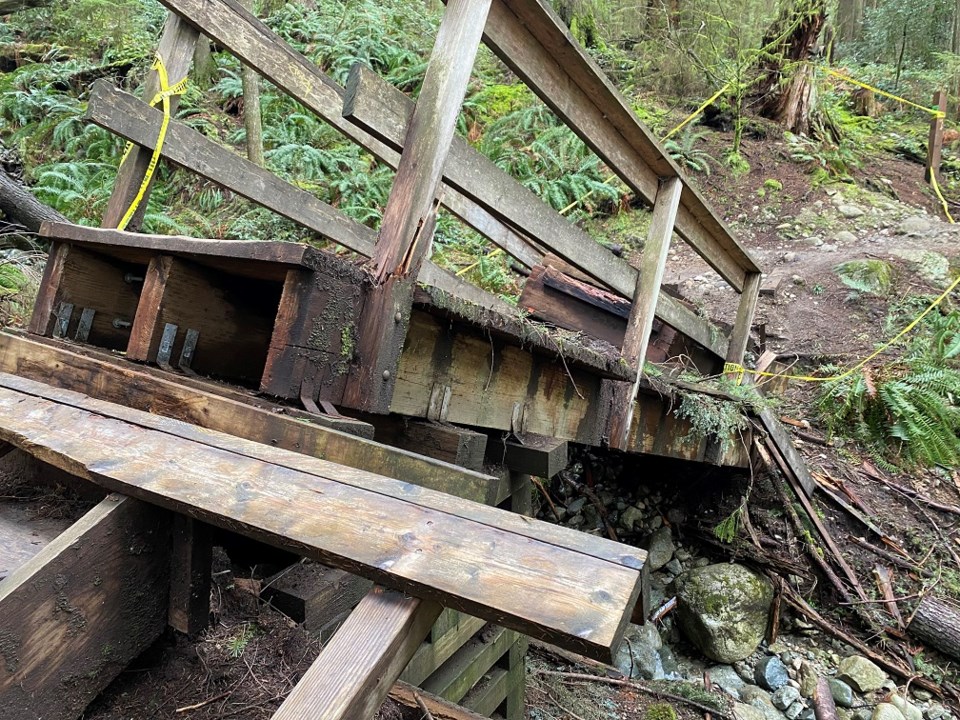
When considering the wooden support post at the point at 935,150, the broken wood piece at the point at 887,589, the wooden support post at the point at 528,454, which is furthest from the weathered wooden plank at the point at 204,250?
the wooden support post at the point at 935,150

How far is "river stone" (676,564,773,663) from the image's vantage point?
5.18m

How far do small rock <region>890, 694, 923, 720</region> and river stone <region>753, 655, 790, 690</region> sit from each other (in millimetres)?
721

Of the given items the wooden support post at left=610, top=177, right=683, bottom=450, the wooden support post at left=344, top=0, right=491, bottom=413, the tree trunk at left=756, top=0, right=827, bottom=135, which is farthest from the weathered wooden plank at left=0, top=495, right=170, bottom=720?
the tree trunk at left=756, top=0, right=827, bottom=135

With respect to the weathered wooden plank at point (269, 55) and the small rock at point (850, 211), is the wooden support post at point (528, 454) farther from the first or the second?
the small rock at point (850, 211)

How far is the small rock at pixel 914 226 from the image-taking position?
31.6 feet

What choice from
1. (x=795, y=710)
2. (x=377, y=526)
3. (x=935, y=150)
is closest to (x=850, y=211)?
(x=935, y=150)

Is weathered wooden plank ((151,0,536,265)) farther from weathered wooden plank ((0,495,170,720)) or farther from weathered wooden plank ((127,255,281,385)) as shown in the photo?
weathered wooden plank ((0,495,170,720))

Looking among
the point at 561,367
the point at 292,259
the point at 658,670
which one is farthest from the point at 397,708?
the point at 658,670

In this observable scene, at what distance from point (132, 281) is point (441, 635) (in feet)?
6.48

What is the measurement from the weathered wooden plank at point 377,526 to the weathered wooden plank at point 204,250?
46cm

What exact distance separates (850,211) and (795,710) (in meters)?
8.43

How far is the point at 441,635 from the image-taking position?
2795 mm

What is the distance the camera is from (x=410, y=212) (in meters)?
1.83

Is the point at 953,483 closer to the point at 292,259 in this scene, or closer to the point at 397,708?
the point at 397,708
